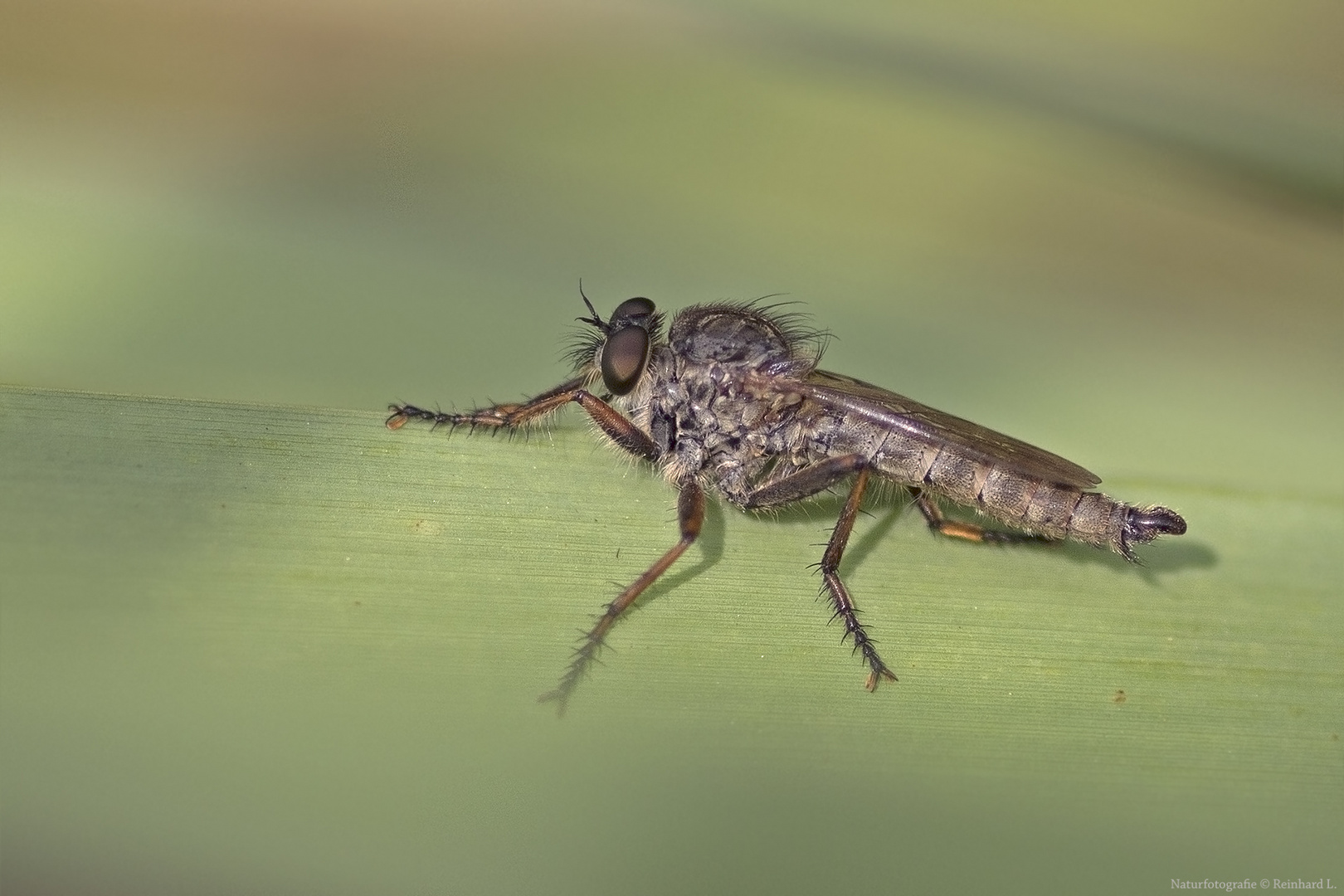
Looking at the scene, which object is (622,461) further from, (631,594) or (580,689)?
(580,689)

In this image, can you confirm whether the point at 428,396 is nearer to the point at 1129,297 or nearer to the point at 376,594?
the point at 376,594

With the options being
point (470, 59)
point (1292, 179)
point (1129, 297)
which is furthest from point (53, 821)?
point (1292, 179)

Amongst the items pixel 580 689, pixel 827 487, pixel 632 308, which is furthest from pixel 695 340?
pixel 580 689

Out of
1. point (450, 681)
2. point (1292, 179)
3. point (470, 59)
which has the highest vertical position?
point (470, 59)

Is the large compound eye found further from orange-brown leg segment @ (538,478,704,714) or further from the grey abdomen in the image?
the grey abdomen

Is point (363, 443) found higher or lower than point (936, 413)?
lower

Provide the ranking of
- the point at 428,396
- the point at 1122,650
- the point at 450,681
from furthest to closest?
the point at 428,396 < the point at 1122,650 < the point at 450,681

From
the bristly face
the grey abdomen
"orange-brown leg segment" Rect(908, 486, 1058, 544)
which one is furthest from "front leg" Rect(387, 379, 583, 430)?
"orange-brown leg segment" Rect(908, 486, 1058, 544)
